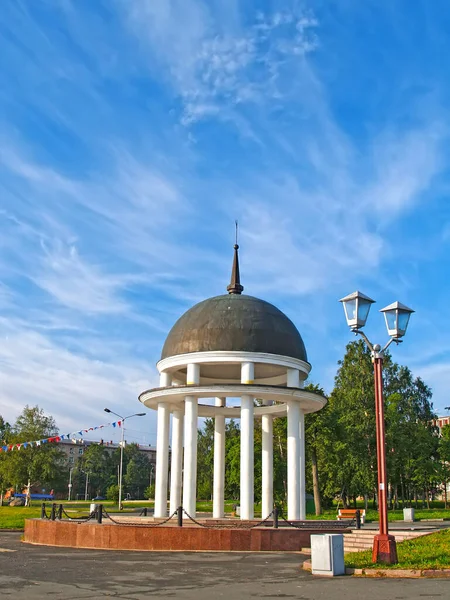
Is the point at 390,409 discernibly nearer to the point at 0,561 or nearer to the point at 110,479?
the point at 0,561

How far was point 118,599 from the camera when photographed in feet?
37.6

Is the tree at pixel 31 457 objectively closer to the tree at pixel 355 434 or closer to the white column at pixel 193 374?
the tree at pixel 355 434

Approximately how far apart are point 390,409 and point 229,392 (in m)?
33.5

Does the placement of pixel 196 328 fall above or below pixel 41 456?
above

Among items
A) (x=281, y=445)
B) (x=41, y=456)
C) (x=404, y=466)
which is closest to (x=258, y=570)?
(x=281, y=445)

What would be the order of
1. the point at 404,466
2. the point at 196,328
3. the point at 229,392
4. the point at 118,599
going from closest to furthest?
the point at 118,599
the point at 229,392
the point at 196,328
the point at 404,466

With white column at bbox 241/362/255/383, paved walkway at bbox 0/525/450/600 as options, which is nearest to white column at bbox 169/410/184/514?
white column at bbox 241/362/255/383

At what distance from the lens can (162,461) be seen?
2844 cm

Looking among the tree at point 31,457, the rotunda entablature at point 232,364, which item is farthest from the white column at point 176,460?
the tree at point 31,457

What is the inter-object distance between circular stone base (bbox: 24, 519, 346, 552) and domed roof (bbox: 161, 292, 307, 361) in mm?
7762

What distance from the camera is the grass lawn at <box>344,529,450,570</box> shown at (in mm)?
14856

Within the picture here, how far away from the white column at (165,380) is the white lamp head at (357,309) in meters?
14.2

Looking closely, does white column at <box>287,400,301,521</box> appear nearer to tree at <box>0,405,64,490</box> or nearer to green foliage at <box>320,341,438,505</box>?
green foliage at <box>320,341,438,505</box>

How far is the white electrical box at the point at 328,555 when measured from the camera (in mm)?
14766
